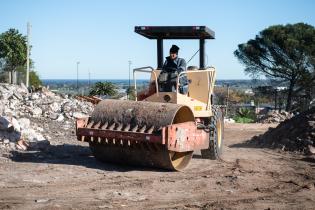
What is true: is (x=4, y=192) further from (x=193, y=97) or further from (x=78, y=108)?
(x=78, y=108)

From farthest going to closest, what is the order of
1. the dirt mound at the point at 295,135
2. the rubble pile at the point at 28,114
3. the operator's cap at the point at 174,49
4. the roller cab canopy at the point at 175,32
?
the dirt mound at the point at 295,135
the rubble pile at the point at 28,114
the roller cab canopy at the point at 175,32
the operator's cap at the point at 174,49

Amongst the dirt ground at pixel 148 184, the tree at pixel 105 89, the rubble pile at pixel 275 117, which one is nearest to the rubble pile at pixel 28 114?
the dirt ground at pixel 148 184

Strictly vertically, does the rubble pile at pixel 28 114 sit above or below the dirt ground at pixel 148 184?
above

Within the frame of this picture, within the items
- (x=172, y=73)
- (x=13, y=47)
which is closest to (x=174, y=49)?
(x=172, y=73)

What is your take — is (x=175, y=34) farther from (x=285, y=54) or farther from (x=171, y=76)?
(x=285, y=54)

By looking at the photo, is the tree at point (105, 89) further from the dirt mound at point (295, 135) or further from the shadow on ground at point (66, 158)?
the shadow on ground at point (66, 158)

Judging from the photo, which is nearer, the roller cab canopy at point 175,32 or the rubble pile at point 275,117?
the roller cab canopy at point 175,32

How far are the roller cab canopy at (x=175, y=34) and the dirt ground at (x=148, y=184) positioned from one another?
2.32 meters

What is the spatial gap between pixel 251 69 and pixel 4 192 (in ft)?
109

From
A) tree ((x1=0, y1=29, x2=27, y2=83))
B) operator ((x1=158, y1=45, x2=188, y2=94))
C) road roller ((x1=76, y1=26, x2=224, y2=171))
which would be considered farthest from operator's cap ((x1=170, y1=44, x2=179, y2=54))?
tree ((x1=0, y1=29, x2=27, y2=83))

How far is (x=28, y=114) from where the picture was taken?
1716 centimetres

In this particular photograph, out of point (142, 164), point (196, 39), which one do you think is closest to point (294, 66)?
point (196, 39)

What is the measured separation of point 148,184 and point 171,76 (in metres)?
2.53

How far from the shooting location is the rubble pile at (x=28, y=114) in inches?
450
